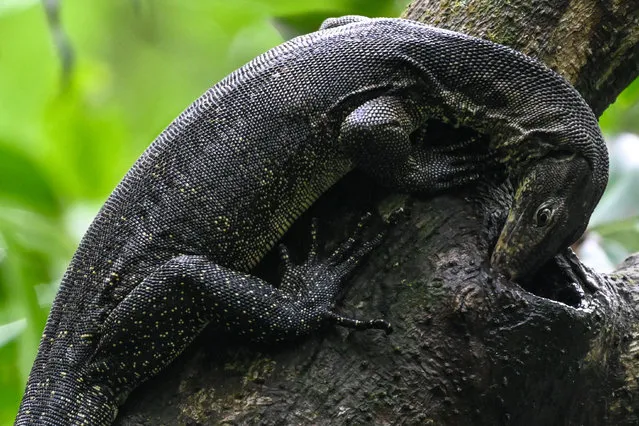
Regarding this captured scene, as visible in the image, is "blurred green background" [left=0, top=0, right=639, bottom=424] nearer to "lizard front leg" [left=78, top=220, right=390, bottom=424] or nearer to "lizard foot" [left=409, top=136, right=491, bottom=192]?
"lizard front leg" [left=78, top=220, right=390, bottom=424]

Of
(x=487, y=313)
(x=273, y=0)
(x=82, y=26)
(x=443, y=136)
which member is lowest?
(x=487, y=313)

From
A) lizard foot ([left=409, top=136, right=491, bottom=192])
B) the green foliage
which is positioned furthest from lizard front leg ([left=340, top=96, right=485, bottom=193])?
the green foliage

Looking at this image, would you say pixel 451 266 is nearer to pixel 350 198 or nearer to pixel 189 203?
pixel 350 198

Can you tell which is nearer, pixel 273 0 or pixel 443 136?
pixel 443 136

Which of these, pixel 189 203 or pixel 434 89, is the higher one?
pixel 434 89

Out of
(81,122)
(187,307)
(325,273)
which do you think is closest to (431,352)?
(325,273)

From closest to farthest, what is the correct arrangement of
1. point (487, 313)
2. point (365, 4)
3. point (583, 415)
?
1. point (487, 313)
2. point (583, 415)
3. point (365, 4)

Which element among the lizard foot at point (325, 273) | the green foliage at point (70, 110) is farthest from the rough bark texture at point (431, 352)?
the green foliage at point (70, 110)

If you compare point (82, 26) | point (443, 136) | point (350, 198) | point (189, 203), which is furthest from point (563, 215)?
point (82, 26)

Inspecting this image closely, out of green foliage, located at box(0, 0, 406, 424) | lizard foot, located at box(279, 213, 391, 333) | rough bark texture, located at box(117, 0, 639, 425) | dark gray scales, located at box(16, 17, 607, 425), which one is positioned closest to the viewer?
rough bark texture, located at box(117, 0, 639, 425)

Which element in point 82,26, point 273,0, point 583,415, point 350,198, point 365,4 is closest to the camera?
point 583,415
